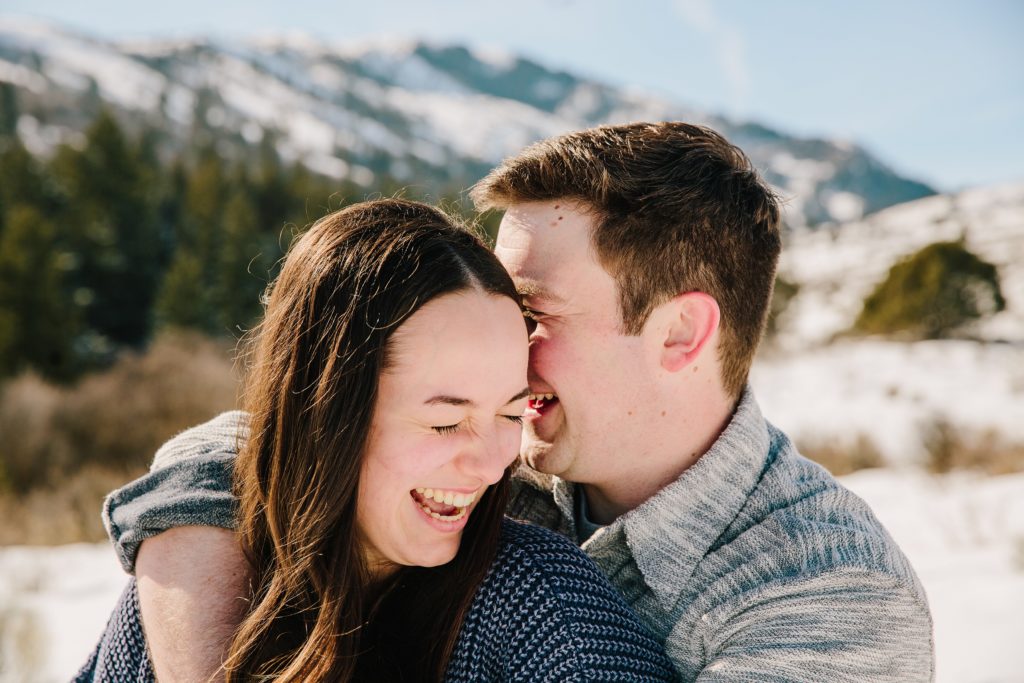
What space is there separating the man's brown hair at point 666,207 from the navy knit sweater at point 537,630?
2.40 ft

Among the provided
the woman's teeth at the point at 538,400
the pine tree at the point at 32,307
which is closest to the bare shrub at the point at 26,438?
the pine tree at the point at 32,307

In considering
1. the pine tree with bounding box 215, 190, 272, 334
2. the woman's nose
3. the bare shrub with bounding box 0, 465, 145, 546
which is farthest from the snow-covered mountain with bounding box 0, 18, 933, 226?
the woman's nose

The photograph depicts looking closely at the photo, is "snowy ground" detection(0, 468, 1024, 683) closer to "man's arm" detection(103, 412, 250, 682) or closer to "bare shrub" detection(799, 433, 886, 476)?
"bare shrub" detection(799, 433, 886, 476)

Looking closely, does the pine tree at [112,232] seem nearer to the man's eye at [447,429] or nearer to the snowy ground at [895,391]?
the snowy ground at [895,391]

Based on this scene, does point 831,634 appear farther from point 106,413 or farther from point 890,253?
point 890,253

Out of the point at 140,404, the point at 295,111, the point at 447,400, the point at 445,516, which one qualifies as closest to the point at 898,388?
the point at 445,516

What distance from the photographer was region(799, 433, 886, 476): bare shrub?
9.16m

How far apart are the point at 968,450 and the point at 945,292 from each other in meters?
12.5

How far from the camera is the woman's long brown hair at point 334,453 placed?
172 centimetres

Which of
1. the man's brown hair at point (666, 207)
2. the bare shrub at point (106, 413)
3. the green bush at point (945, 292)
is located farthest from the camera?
the green bush at point (945, 292)

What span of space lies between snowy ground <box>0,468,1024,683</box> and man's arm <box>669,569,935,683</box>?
2572mm

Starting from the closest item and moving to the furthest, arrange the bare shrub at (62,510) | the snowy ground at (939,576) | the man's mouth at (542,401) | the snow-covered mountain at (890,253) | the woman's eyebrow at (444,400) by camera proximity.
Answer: the woman's eyebrow at (444,400)
the man's mouth at (542,401)
the snowy ground at (939,576)
the bare shrub at (62,510)
the snow-covered mountain at (890,253)

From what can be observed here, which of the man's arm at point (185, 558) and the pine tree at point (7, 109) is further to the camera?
the pine tree at point (7, 109)

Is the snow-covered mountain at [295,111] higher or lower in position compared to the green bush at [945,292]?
higher
